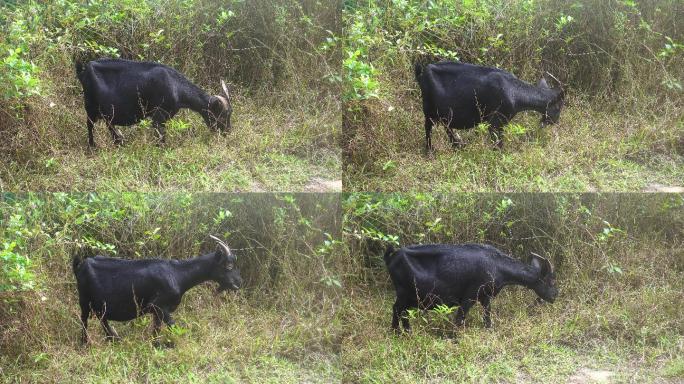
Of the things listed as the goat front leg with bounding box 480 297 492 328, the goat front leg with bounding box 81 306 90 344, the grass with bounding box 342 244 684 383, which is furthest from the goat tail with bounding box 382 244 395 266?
the goat front leg with bounding box 81 306 90 344

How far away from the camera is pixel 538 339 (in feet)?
26.5

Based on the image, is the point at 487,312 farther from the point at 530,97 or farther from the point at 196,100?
the point at 196,100

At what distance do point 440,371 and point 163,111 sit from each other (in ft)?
8.82

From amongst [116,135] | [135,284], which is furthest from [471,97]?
[135,284]

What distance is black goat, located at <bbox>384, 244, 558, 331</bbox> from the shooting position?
801 cm

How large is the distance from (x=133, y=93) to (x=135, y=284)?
53.2 inches

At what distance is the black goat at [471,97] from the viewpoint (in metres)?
8.06

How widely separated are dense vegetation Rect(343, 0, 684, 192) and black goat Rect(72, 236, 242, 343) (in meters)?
1.29

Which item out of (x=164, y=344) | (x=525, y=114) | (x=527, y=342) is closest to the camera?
(x=164, y=344)

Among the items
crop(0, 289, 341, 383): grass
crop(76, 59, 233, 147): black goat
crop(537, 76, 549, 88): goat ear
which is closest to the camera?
crop(0, 289, 341, 383): grass

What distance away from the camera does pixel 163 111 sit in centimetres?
805

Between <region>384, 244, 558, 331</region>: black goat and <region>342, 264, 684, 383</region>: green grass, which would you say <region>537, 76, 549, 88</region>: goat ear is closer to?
<region>384, 244, 558, 331</region>: black goat

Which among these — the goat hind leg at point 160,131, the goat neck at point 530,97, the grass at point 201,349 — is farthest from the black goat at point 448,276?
the goat hind leg at point 160,131

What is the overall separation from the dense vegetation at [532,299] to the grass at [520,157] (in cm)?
14
